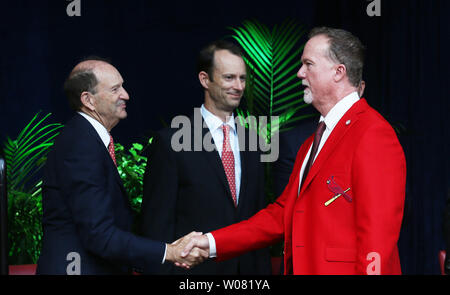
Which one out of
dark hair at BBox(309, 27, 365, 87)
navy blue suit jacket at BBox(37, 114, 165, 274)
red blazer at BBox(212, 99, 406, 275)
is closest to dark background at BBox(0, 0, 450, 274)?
dark hair at BBox(309, 27, 365, 87)

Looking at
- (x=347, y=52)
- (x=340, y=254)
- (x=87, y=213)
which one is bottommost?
(x=340, y=254)

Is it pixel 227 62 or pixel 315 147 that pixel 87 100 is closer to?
pixel 227 62

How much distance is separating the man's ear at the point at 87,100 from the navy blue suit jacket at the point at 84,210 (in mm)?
145

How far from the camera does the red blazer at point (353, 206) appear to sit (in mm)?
2266

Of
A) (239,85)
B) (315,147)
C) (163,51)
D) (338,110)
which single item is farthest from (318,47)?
(163,51)

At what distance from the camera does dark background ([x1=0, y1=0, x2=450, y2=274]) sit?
4711mm

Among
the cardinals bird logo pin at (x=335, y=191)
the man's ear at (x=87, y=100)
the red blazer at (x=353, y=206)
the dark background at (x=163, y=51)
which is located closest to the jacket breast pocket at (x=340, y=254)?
the red blazer at (x=353, y=206)

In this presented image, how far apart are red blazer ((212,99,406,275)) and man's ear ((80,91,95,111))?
941 mm

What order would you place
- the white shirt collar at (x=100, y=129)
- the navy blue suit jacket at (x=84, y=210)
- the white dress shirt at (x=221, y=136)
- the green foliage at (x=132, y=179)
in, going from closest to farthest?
the navy blue suit jacket at (x=84, y=210) → the white shirt collar at (x=100, y=129) → the white dress shirt at (x=221, y=136) → the green foliage at (x=132, y=179)

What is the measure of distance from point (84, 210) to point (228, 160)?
2.79 ft

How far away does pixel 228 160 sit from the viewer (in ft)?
10.5

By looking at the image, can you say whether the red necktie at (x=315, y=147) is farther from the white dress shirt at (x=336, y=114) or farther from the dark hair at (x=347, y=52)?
the dark hair at (x=347, y=52)

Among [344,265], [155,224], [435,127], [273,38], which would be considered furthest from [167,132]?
[435,127]

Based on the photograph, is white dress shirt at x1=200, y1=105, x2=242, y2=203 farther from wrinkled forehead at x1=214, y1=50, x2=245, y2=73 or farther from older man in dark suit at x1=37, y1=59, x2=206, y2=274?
older man in dark suit at x1=37, y1=59, x2=206, y2=274
